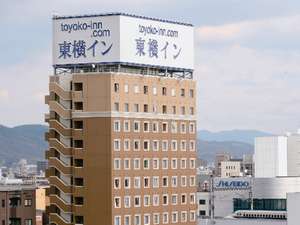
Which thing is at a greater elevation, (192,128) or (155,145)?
(192,128)

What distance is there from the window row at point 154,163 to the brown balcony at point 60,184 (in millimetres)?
5599

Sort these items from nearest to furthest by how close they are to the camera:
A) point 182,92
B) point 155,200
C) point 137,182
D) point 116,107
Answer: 1. point 116,107
2. point 137,182
3. point 155,200
4. point 182,92

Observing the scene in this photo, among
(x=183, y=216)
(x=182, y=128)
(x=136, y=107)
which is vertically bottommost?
(x=183, y=216)

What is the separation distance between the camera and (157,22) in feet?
384

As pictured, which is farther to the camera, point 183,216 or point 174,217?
point 183,216

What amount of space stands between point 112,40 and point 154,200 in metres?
18.1

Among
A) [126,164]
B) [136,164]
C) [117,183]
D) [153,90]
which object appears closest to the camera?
[117,183]

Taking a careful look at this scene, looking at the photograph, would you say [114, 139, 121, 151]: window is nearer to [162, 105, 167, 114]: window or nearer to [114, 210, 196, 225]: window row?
[114, 210, 196, 225]: window row

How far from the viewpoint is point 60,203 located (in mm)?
113062

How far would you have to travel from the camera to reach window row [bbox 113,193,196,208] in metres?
112

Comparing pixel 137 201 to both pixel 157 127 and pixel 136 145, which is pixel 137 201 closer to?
pixel 136 145

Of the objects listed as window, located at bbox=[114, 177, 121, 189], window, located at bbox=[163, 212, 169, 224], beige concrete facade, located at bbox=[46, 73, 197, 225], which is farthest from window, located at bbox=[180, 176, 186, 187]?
window, located at bbox=[114, 177, 121, 189]

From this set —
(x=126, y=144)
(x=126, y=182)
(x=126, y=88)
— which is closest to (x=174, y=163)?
(x=126, y=182)

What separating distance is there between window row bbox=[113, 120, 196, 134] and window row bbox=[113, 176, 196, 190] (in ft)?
16.8
